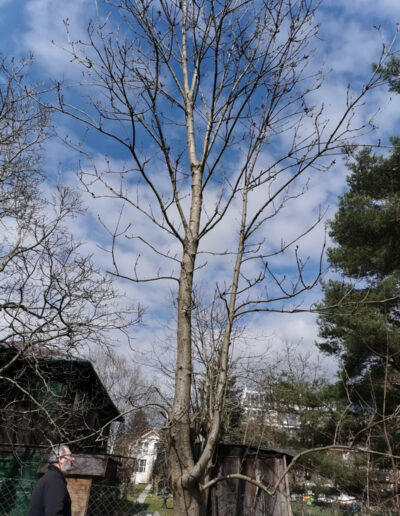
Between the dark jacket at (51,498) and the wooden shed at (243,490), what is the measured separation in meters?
1.50

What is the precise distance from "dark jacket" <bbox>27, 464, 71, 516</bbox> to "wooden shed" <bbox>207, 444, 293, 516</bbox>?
150 cm

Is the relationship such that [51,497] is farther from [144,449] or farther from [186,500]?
[144,449]

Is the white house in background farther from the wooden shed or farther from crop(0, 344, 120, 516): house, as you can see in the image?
crop(0, 344, 120, 516): house

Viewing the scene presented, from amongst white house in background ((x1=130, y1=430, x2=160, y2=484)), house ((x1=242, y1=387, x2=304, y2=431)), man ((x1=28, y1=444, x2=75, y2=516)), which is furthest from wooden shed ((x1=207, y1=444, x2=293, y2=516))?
house ((x1=242, y1=387, x2=304, y2=431))

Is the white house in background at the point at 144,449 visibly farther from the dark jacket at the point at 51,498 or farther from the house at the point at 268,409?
the house at the point at 268,409

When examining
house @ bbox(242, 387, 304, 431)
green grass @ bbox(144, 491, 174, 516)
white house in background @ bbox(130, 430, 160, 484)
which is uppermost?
house @ bbox(242, 387, 304, 431)

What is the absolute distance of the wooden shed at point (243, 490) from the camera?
173 inches

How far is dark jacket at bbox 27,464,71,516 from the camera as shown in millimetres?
3574

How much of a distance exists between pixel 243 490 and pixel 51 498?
6.94 feet

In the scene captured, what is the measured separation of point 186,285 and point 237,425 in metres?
16.3

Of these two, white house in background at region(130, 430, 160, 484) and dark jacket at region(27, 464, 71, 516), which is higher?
dark jacket at region(27, 464, 71, 516)

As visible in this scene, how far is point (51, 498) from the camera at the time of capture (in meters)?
3.60

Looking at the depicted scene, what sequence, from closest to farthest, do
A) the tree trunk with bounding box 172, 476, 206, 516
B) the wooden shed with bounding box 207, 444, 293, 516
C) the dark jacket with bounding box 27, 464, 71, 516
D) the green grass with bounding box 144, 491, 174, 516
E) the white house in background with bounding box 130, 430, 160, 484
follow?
1. the tree trunk with bounding box 172, 476, 206, 516
2. the dark jacket with bounding box 27, 464, 71, 516
3. the wooden shed with bounding box 207, 444, 293, 516
4. the white house in background with bounding box 130, 430, 160, 484
5. the green grass with bounding box 144, 491, 174, 516

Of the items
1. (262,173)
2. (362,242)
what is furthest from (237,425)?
(262,173)
